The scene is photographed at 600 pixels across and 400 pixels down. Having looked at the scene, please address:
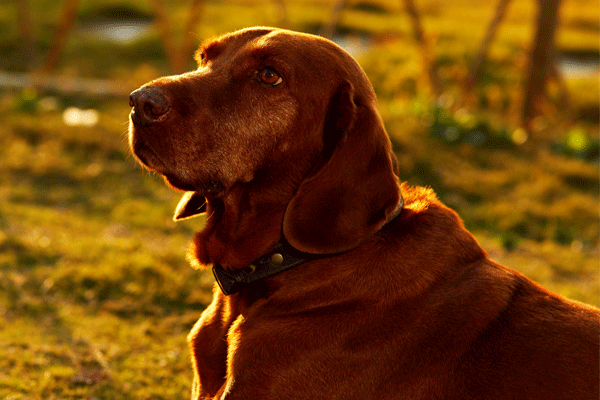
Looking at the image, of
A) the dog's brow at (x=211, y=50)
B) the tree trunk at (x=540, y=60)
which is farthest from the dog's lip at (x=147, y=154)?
the tree trunk at (x=540, y=60)

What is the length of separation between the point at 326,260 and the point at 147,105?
990mm

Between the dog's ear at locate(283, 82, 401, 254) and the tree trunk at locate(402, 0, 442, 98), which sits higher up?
the dog's ear at locate(283, 82, 401, 254)

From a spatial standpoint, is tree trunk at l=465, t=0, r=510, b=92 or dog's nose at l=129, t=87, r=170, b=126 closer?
dog's nose at l=129, t=87, r=170, b=126

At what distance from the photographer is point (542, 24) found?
9.86m

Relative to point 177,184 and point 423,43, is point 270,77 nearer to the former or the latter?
point 177,184

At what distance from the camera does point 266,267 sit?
2.89m

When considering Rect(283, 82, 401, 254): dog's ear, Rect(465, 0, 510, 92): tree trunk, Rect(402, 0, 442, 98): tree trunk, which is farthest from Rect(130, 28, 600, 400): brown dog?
Rect(465, 0, 510, 92): tree trunk

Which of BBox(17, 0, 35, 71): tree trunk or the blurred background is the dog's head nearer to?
the blurred background

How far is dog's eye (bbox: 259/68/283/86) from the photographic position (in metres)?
2.91

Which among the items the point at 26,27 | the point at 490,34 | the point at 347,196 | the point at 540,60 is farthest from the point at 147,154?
the point at 26,27

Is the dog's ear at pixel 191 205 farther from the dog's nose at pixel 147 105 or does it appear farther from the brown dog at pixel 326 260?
the dog's nose at pixel 147 105

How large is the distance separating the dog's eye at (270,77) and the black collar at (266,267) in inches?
28.0

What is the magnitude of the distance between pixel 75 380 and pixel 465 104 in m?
8.35

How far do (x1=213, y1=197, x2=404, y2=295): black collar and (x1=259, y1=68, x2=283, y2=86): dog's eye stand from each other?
71cm
